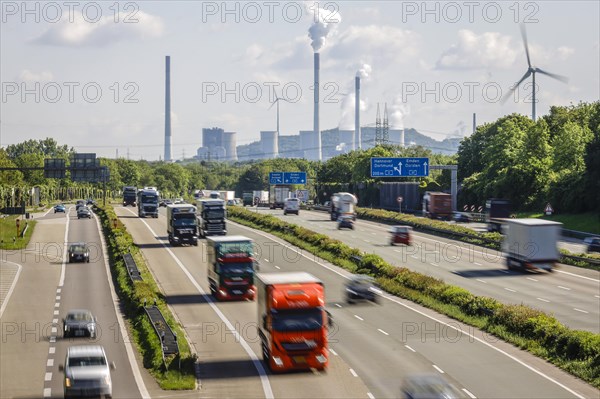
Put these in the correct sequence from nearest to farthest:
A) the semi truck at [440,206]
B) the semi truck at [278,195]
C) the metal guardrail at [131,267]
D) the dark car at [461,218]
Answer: the metal guardrail at [131,267], the dark car at [461,218], the semi truck at [440,206], the semi truck at [278,195]

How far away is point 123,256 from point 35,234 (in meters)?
36.5

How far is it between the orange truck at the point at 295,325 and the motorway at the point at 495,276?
18597 millimetres

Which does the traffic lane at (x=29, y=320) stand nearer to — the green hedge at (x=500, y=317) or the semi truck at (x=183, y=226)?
the semi truck at (x=183, y=226)

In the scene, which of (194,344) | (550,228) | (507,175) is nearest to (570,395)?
(194,344)

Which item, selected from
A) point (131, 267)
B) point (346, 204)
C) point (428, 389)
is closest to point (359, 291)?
point (131, 267)

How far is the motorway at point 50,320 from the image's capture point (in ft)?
124

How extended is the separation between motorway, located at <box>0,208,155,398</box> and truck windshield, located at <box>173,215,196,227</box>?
7841 millimetres

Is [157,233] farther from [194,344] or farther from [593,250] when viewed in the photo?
[194,344]

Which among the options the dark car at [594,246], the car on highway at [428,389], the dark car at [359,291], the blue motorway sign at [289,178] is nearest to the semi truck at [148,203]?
the blue motorway sign at [289,178]

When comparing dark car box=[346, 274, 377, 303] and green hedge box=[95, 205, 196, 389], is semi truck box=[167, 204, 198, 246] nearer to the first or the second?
green hedge box=[95, 205, 196, 389]

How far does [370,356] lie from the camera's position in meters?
40.5

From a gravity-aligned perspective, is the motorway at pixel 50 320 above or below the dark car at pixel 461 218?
below

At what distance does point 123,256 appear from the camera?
7694 centimetres

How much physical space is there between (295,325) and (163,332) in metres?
10.8
